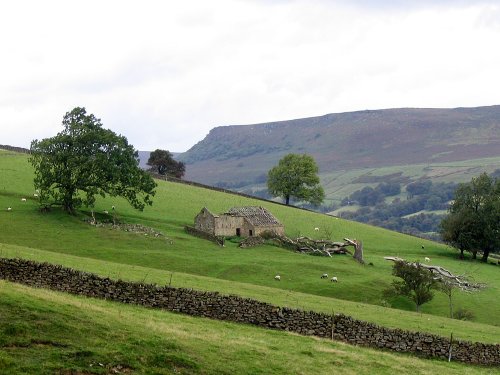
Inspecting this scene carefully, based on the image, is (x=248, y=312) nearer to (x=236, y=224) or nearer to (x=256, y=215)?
(x=236, y=224)

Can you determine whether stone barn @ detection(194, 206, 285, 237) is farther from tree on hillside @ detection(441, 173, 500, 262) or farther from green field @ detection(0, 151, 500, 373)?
tree on hillside @ detection(441, 173, 500, 262)

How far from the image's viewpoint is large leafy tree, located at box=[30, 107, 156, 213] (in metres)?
77.4

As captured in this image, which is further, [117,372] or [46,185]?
[46,185]

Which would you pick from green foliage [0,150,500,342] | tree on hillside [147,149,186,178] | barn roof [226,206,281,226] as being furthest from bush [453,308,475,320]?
tree on hillside [147,149,186,178]

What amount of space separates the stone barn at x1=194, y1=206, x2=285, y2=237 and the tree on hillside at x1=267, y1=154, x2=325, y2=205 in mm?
35141

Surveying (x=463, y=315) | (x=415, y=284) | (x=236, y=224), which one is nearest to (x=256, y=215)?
(x=236, y=224)

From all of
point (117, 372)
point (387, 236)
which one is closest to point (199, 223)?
point (387, 236)

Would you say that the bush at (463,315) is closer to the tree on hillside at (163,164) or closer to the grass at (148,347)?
the grass at (148,347)

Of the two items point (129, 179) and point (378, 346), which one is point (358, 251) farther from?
point (378, 346)

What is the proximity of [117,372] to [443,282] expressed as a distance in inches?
1874

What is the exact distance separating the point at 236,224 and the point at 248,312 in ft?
160

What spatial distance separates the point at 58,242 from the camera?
216ft

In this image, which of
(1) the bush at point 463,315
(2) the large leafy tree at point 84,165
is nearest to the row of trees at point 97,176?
(2) the large leafy tree at point 84,165

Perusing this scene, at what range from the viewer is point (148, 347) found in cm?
2562
